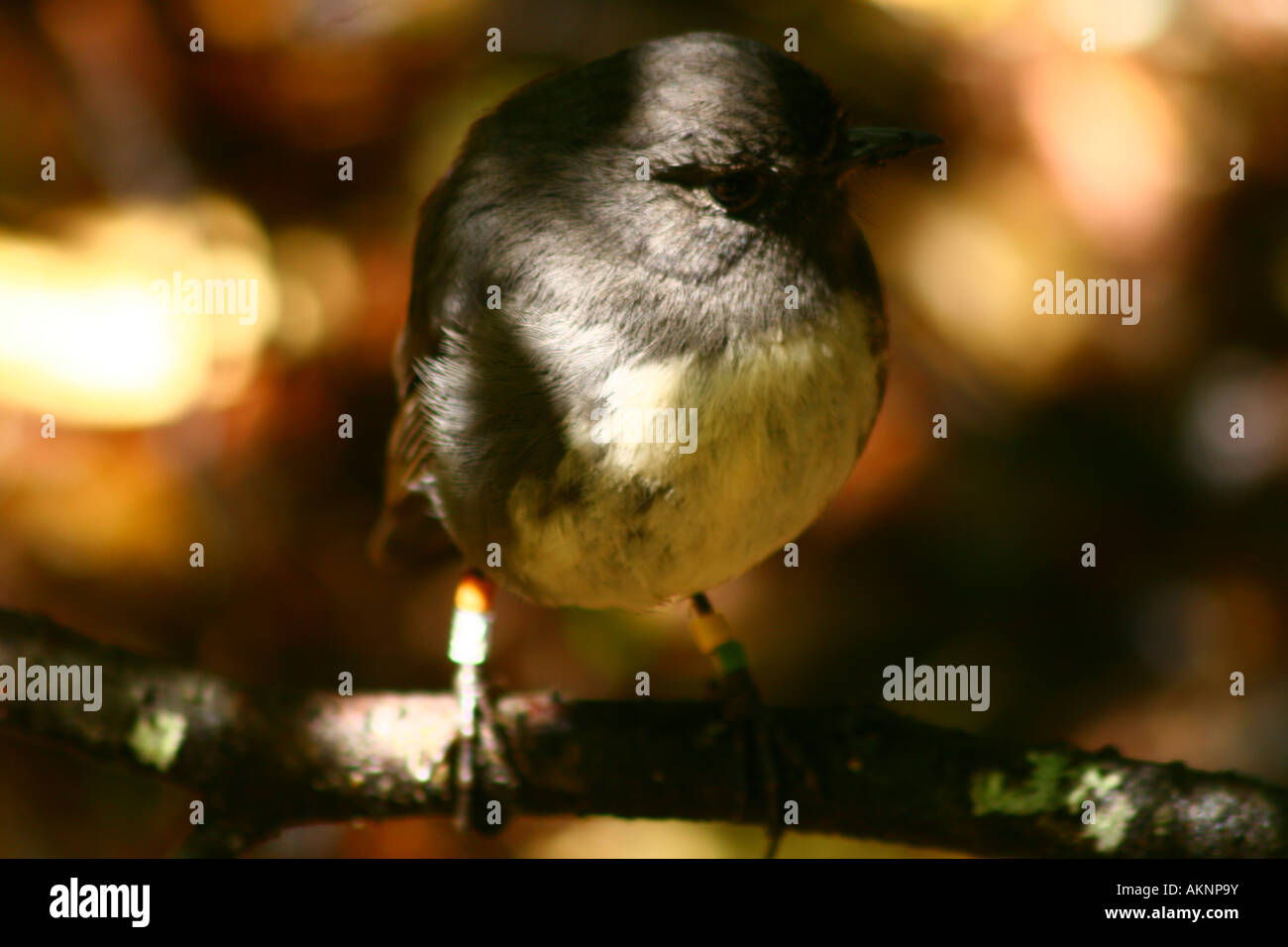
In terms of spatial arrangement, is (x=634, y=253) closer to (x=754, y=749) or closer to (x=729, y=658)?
(x=729, y=658)

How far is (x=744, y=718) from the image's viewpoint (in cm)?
307

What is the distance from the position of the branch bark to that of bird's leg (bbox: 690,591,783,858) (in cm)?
3

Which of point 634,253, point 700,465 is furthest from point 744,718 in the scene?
point 634,253

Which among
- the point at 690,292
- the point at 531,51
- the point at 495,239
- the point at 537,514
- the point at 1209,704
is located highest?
the point at 531,51

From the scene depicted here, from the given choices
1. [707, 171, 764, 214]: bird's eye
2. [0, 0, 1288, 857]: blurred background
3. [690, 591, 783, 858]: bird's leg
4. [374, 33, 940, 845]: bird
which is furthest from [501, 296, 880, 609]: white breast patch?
[0, 0, 1288, 857]: blurred background

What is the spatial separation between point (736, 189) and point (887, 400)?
2020 mm

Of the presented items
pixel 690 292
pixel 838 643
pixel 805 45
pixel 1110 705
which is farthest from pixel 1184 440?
pixel 690 292

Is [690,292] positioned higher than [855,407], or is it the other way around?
[690,292]

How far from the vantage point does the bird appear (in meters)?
2.56

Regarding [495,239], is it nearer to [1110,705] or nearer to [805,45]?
[805,45]

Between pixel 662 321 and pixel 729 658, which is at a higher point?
pixel 662 321

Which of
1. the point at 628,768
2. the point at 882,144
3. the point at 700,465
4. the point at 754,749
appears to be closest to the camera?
the point at 700,465

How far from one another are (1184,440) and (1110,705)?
1055 mm

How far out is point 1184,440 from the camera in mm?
4551
